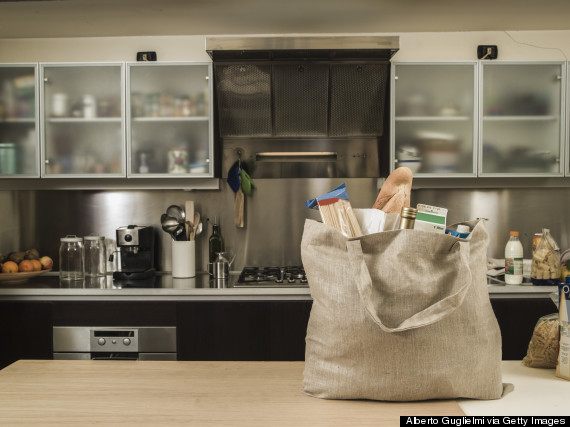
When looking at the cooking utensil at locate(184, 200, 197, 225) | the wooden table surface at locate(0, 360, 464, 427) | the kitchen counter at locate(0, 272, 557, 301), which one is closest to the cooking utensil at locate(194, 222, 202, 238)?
the cooking utensil at locate(184, 200, 197, 225)

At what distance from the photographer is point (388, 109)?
9.66 ft

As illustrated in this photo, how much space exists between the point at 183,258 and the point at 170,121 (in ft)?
2.63

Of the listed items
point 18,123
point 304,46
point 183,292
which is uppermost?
point 304,46

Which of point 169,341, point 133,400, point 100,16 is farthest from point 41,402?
point 100,16

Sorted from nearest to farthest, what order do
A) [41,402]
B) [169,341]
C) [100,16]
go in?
[41,402], [169,341], [100,16]

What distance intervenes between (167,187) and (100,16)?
1.02 m

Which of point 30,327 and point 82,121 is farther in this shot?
point 82,121

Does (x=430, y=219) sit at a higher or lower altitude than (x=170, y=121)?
lower

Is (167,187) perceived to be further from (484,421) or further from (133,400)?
(484,421)

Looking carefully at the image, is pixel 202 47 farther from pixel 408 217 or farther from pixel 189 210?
pixel 408 217

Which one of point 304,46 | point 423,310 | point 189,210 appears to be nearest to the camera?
point 423,310

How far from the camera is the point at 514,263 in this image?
2635 millimetres

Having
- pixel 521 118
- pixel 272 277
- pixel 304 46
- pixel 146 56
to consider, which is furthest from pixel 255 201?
pixel 521 118

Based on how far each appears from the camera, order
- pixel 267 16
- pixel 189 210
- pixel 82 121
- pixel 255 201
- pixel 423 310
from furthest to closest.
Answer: pixel 255 201 < pixel 189 210 < pixel 82 121 < pixel 267 16 < pixel 423 310
